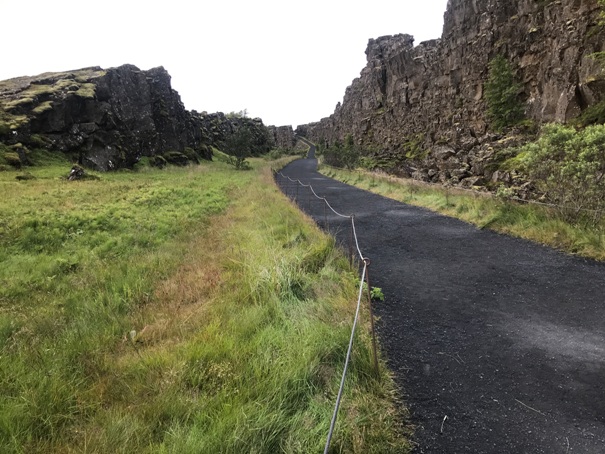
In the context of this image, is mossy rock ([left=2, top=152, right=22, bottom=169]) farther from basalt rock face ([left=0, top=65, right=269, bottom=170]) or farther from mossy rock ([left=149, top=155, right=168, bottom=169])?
mossy rock ([left=149, top=155, right=168, bottom=169])

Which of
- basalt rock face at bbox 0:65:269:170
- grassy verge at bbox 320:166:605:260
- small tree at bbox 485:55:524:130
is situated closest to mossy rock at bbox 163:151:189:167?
basalt rock face at bbox 0:65:269:170

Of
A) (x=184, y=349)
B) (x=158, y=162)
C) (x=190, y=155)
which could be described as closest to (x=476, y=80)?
(x=158, y=162)

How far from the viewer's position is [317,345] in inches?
160

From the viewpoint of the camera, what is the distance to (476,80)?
30219mm

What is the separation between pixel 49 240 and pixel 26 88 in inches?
1447

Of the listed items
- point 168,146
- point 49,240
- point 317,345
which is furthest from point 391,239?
point 168,146

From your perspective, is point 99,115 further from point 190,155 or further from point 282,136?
point 282,136

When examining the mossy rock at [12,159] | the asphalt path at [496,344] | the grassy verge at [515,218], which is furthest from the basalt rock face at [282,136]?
the asphalt path at [496,344]

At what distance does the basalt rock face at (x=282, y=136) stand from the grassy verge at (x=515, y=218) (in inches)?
4720

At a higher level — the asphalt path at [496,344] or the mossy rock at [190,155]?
the asphalt path at [496,344]

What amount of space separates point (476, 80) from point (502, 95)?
6.78 meters

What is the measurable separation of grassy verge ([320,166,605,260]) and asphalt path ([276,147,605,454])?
45 cm

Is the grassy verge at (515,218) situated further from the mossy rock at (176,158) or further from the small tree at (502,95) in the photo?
the mossy rock at (176,158)

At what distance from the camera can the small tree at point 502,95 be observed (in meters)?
23.5
